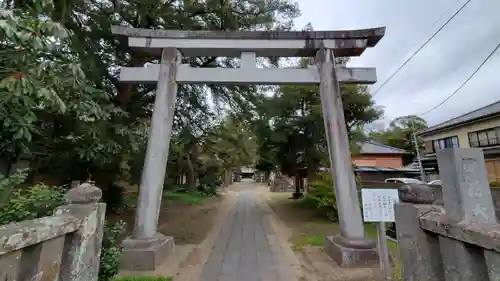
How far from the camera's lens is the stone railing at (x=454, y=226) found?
1401 millimetres

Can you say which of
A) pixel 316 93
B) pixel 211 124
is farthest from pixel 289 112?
pixel 211 124

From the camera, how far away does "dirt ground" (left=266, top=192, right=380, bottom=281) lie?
4008 mm

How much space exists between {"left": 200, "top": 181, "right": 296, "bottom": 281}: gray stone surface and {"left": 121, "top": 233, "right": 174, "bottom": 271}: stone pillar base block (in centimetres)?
81

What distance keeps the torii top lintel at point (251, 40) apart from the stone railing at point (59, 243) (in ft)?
14.0

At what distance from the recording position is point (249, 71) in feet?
18.4

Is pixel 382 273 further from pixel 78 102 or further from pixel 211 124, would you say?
pixel 211 124

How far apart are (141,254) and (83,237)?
104 inches

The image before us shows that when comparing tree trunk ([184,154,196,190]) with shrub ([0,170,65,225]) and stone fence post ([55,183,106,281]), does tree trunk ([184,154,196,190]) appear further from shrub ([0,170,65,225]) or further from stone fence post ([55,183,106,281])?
stone fence post ([55,183,106,281])

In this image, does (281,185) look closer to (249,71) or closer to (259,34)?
(249,71)

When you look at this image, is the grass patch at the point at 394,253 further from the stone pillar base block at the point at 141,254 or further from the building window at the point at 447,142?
the building window at the point at 447,142

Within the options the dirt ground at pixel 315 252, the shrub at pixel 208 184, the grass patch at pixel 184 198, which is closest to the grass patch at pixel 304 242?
the dirt ground at pixel 315 252

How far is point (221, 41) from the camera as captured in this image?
5629mm

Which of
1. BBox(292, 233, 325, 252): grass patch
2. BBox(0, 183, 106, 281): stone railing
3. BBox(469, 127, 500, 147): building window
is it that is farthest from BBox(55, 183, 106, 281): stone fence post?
BBox(469, 127, 500, 147): building window

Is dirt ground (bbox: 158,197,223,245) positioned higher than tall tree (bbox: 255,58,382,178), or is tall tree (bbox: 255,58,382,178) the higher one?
tall tree (bbox: 255,58,382,178)
